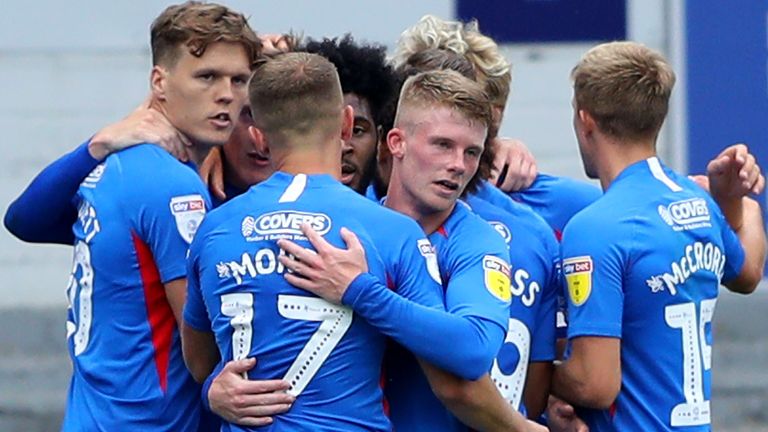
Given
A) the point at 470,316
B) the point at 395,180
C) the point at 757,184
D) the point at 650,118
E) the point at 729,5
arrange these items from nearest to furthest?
1. the point at 470,316
2. the point at 395,180
3. the point at 650,118
4. the point at 757,184
5. the point at 729,5

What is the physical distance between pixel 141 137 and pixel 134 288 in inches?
12.7

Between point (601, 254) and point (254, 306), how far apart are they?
0.75 meters

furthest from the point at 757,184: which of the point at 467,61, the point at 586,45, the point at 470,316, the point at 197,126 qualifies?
the point at 586,45

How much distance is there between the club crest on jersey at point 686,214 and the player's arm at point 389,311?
0.58 metres

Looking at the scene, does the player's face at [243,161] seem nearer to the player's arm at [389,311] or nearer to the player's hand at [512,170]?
the player's hand at [512,170]

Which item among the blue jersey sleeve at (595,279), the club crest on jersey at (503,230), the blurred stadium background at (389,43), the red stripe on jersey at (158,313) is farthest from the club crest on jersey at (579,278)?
the blurred stadium background at (389,43)

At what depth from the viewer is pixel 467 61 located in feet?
11.8

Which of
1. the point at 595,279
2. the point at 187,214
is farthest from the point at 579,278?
the point at 187,214

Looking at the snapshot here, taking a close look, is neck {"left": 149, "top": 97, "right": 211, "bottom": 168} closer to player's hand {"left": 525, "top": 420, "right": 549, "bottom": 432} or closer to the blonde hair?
the blonde hair

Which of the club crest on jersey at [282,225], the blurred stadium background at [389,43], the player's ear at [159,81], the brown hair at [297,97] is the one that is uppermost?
the brown hair at [297,97]

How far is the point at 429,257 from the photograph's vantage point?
2.89 meters

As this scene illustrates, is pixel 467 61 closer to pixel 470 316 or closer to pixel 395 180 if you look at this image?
pixel 395 180

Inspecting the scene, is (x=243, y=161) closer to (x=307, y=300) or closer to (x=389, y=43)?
(x=307, y=300)

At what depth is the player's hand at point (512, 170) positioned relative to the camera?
3.72 meters
